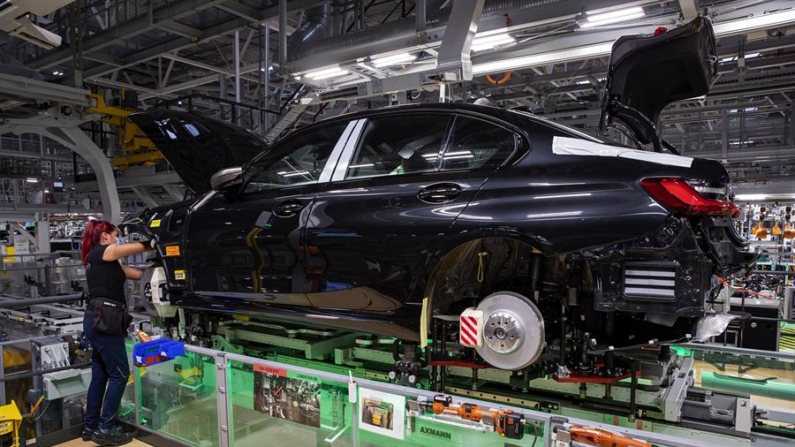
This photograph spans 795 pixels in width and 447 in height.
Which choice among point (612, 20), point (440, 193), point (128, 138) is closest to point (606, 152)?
point (440, 193)

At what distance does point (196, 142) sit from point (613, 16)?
276 cm

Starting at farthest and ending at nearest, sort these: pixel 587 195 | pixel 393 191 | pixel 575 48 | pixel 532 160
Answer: pixel 575 48 → pixel 393 191 → pixel 532 160 → pixel 587 195

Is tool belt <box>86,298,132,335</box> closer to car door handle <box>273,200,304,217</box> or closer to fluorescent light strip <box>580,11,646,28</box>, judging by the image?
car door handle <box>273,200,304,217</box>

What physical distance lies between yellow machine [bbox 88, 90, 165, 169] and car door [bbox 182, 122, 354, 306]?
4.31 m

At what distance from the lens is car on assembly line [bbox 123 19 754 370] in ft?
6.06

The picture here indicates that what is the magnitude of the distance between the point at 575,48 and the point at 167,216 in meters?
2.83

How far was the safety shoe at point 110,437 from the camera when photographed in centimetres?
309

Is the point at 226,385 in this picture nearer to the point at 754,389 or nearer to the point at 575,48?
the point at 575,48

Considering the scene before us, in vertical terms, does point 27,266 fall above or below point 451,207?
below

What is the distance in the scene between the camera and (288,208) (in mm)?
2646

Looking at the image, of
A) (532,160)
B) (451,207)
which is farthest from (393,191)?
(532,160)

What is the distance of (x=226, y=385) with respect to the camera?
103 inches

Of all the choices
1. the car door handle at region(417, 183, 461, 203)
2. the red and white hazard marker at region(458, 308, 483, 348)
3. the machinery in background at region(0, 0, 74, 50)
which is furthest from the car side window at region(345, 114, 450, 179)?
the machinery in background at region(0, 0, 74, 50)

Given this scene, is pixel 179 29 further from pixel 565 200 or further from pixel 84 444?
pixel 565 200
